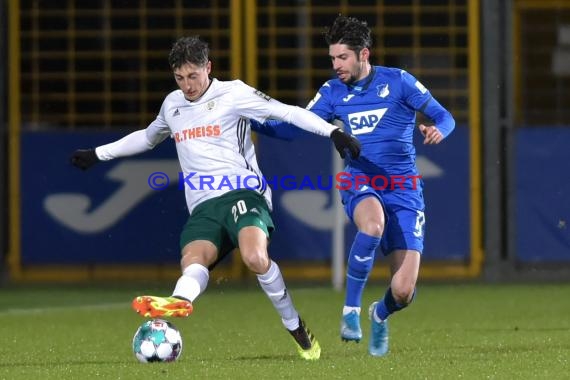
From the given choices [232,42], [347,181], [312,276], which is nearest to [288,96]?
[232,42]

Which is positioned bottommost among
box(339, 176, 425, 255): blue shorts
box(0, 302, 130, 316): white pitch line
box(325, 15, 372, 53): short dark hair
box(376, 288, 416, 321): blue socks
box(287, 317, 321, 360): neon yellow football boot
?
box(0, 302, 130, 316): white pitch line

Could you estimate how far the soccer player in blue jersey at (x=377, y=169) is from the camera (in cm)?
909

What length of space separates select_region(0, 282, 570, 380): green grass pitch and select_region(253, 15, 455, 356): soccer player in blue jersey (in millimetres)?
320

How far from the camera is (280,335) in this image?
10484mm

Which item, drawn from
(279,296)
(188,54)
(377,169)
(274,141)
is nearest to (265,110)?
(188,54)

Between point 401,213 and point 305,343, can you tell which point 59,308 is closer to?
point 401,213

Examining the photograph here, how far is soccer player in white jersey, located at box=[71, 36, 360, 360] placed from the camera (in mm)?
8438

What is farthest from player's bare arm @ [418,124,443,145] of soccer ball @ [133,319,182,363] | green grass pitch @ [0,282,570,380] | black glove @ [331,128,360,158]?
soccer ball @ [133,319,182,363]

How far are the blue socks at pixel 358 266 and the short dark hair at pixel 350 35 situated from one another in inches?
40.6

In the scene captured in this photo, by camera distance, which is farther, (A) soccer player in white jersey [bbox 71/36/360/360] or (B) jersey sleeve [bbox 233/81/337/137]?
(B) jersey sleeve [bbox 233/81/337/137]

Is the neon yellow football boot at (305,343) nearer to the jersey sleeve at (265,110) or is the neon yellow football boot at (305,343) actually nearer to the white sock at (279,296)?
the white sock at (279,296)

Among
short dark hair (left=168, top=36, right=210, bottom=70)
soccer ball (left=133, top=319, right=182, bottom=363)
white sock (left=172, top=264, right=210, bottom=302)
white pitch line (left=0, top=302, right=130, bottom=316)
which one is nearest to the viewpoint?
white sock (left=172, top=264, right=210, bottom=302)

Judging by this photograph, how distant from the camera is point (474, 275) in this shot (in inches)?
608

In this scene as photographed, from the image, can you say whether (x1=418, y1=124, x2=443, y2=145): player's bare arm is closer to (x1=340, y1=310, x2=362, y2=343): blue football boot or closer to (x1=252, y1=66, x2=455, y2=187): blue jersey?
(x1=252, y1=66, x2=455, y2=187): blue jersey
